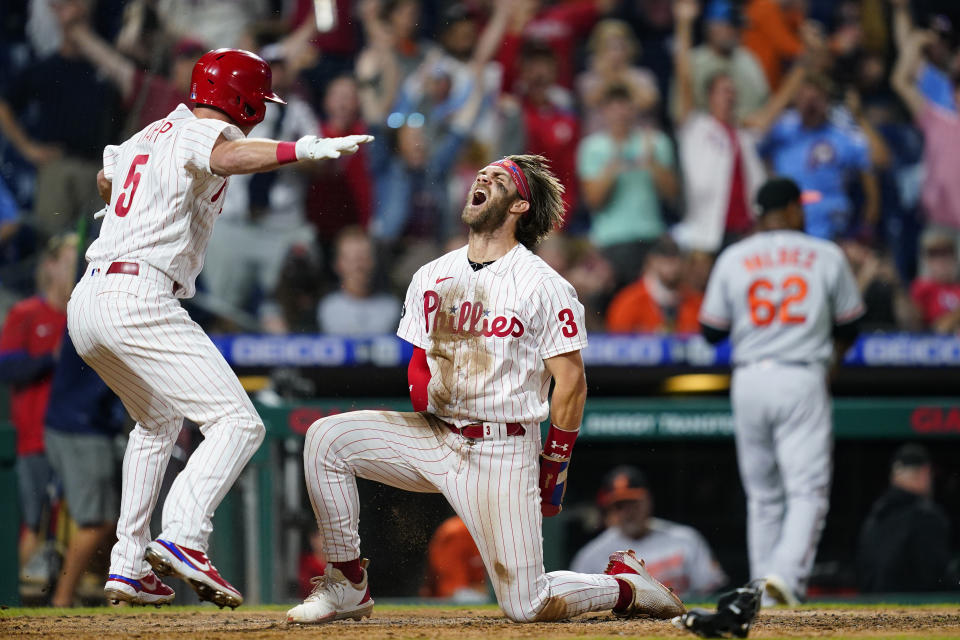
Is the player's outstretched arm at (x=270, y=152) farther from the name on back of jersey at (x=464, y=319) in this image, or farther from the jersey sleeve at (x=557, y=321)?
the jersey sleeve at (x=557, y=321)

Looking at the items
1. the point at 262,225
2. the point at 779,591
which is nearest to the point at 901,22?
the point at 262,225

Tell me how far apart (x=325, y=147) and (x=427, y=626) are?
1622 millimetres

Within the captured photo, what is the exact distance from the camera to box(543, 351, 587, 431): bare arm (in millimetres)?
4105

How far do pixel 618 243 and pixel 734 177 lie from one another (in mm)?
1068

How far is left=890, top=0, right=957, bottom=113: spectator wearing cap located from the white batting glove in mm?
7066

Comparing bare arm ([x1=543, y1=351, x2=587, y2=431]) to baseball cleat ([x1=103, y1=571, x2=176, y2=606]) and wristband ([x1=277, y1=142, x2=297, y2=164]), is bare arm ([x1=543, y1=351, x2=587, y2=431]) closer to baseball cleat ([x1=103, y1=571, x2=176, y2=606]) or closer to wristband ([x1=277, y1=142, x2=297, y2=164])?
wristband ([x1=277, y1=142, x2=297, y2=164])

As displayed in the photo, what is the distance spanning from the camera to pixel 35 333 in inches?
271

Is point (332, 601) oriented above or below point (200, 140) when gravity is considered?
below

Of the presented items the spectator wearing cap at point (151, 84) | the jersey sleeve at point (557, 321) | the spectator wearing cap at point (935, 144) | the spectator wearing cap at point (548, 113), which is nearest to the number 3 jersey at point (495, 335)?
the jersey sleeve at point (557, 321)

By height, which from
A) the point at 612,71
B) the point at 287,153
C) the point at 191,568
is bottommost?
the point at 191,568

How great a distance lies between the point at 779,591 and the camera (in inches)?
226

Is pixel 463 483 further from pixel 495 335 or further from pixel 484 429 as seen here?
pixel 495 335

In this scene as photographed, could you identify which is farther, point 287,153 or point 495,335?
point 495,335

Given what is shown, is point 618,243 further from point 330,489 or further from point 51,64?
point 330,489
